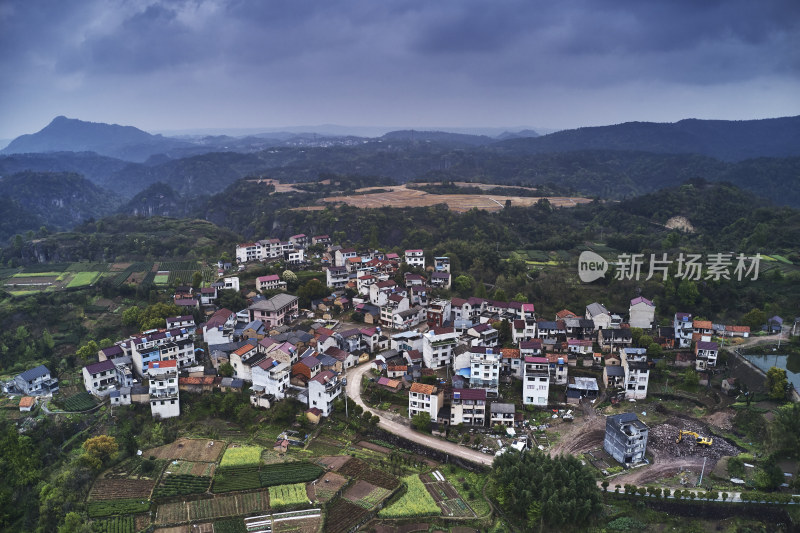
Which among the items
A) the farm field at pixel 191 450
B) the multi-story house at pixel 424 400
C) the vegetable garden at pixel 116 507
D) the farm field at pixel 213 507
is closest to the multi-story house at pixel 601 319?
the multi-story house at pixel 424 400

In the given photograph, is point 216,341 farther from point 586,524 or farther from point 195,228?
point 195,228

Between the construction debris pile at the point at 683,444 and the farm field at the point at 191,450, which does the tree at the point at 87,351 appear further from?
the construction debris pile at the point at 683,444

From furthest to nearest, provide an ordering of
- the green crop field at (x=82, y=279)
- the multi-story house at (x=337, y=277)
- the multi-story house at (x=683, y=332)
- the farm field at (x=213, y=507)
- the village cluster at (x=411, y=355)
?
the green crop field at (x=82, y=279) < the multi-story house at (x=337, y=277) < the multi-story house at (x=683, y=332) < the village cluster at (x=411, y=355) < the farm field at (x=213, y=507)

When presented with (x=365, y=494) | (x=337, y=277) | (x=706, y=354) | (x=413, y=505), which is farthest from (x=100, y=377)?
(x=706, y=354)

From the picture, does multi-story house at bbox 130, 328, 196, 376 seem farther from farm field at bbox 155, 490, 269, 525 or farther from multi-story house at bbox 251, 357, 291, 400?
farm field at bbox 155, 490, 269, 525

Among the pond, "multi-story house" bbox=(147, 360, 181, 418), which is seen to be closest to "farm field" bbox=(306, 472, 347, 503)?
"multi-story house" bbox=(147, 360, 181, 418)

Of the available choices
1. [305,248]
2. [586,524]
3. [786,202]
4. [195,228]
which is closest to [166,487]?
[586,524]
